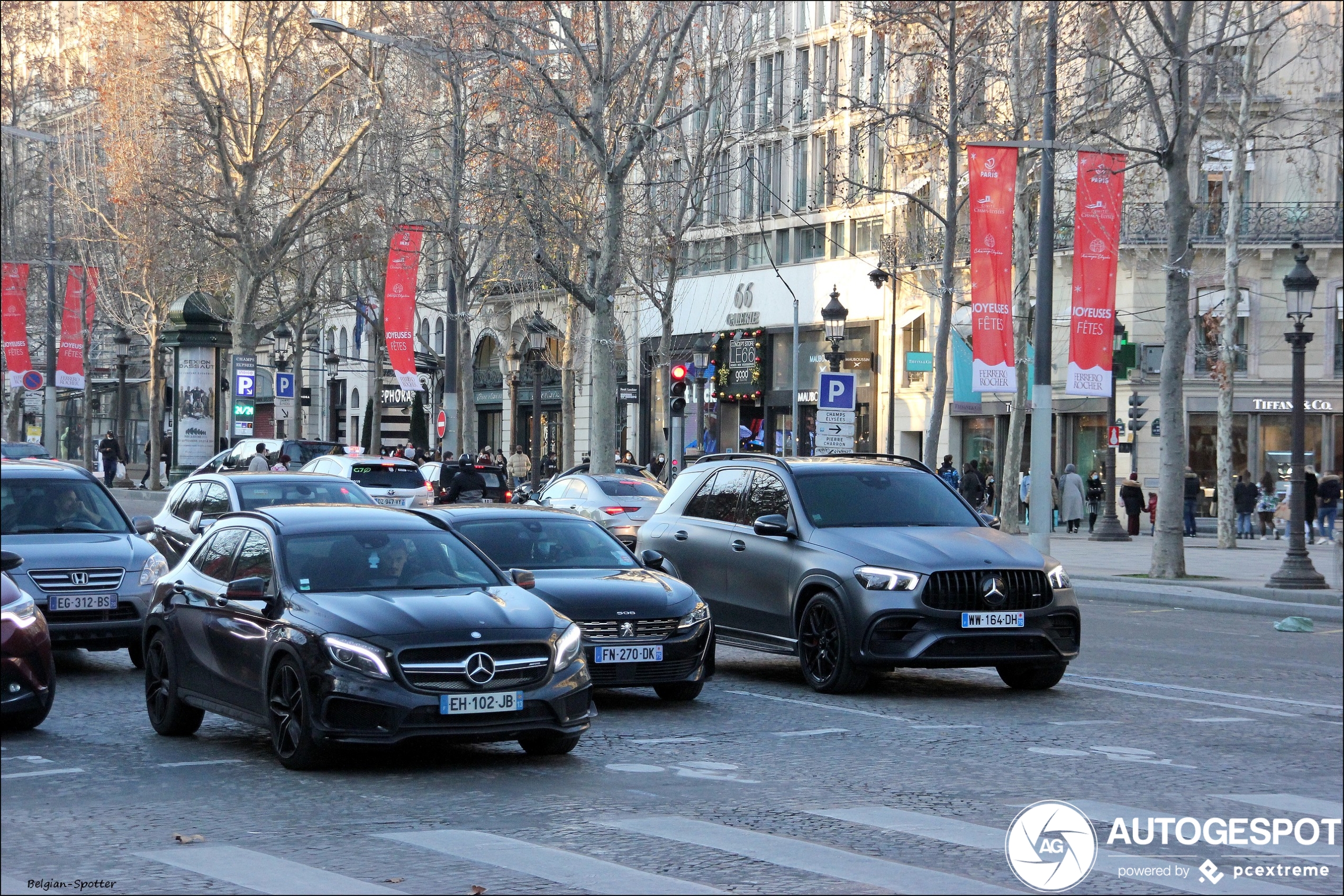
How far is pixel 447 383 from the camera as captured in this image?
42375 millimetres

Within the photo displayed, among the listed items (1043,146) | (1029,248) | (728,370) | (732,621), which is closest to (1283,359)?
(1029,248)

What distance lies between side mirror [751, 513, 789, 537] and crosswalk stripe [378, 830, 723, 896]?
635 centimetres

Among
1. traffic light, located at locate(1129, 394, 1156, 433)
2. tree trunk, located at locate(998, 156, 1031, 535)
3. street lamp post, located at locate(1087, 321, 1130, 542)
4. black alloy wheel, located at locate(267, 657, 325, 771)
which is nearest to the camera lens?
black alloy wheel, located at locate(267, 657, 325, 771)

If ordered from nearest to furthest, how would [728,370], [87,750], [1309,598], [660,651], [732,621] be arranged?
[87,750]
[660,651]
[732,621]
[1309,598]
[728,370]

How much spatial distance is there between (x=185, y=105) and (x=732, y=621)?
42.9m

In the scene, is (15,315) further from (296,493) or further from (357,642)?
(357,642)

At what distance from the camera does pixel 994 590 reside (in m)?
12.9

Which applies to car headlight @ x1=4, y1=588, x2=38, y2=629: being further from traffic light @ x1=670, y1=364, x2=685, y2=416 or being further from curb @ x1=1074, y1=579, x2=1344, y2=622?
traffic light @ x1=670, y1=364, x2=685, y2=416

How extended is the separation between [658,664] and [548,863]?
201 inches

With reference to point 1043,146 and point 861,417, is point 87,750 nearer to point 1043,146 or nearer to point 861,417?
point 1043,146

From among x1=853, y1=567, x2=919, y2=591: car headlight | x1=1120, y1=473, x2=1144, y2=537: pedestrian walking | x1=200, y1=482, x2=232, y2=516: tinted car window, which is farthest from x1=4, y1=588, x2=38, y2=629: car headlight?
x1=1120, y1=473, x2=1144, y2=537: pedestrian walking

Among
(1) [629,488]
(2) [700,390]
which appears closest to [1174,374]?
(1) [629,488]

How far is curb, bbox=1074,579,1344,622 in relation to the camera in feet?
70.9

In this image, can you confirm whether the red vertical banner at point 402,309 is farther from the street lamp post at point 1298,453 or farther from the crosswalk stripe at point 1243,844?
the crosswalk stripe at point 1243,844
